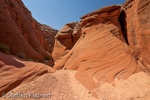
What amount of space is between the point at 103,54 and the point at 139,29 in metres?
2.54

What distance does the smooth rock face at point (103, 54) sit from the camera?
3027 mm

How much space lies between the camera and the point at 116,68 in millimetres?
3197

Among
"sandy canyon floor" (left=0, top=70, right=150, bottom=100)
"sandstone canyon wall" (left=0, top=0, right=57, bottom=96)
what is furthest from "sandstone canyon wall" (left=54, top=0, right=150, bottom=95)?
"sandstone canyon wall" (left=0, top=0, right=57, bottom=96)

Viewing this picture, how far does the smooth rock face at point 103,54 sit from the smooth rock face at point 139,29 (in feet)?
1.64

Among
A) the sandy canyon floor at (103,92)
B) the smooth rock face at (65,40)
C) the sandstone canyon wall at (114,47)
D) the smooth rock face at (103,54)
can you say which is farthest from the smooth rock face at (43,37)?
the sandy canyon floor at (103,92)

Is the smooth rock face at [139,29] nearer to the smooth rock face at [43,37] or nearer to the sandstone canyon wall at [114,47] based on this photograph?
the sandstone canyon wall at [114,47]

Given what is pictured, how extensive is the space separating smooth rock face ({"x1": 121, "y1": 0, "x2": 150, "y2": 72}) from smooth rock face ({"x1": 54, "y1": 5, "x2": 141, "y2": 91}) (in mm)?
500

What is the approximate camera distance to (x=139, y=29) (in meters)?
3.91

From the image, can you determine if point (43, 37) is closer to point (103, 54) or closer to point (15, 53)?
point (15, 53)

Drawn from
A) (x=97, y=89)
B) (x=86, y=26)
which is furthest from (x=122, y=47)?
(x=86, y=26)

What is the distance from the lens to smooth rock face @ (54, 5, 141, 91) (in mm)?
3027

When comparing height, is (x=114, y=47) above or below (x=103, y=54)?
above

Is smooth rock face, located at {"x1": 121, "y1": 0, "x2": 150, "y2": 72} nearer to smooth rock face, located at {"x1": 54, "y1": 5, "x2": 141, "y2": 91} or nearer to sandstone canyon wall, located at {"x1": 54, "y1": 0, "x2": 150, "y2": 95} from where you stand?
sandstone canyon wall, located at {"x1": 54, "y1": 0, "x2": 150, "y2": 95}

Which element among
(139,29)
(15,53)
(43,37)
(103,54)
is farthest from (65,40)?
(139,29)
